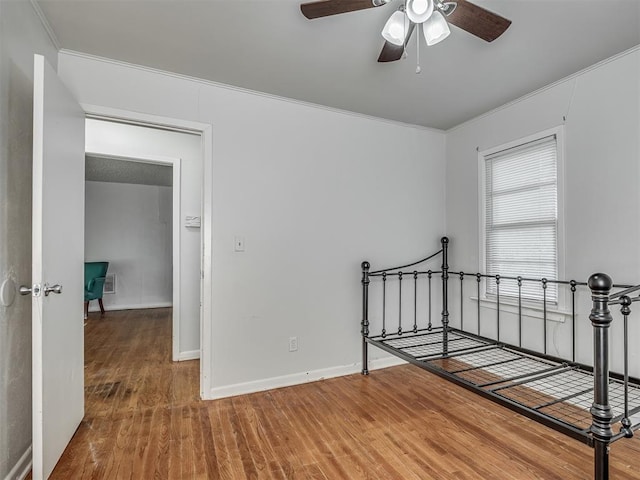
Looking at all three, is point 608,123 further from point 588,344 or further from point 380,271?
Result: point 380,271

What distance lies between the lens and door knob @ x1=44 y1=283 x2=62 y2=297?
1.58 metres

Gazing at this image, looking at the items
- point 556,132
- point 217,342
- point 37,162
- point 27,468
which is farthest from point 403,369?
point 37,162

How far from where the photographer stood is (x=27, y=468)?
169 cm

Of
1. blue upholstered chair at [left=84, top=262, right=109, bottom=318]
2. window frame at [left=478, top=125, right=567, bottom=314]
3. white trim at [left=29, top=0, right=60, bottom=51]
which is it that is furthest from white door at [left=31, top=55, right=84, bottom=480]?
blue upholstered chair at [left=84, top=262, right=109, bottom=318]

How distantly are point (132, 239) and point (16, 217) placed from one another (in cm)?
521

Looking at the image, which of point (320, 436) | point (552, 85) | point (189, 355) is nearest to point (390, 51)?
point (552, 85)

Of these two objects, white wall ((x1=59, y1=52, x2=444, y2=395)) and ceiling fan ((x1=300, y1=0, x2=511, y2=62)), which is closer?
ceiling fan ((x1=300, y1=0, x2=511, y2=62))

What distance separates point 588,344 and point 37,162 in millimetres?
3389

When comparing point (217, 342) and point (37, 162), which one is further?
point (217, 342)

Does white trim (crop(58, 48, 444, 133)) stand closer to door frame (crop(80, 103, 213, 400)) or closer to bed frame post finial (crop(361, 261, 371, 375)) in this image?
door frame (crop(80, 103, 213, 400))

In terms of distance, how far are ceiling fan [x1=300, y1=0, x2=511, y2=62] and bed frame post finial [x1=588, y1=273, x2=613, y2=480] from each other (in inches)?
45.7

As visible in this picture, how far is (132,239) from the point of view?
254 inches

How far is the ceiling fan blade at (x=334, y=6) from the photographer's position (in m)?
1.40

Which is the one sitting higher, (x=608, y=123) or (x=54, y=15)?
(x=54, y=15)
